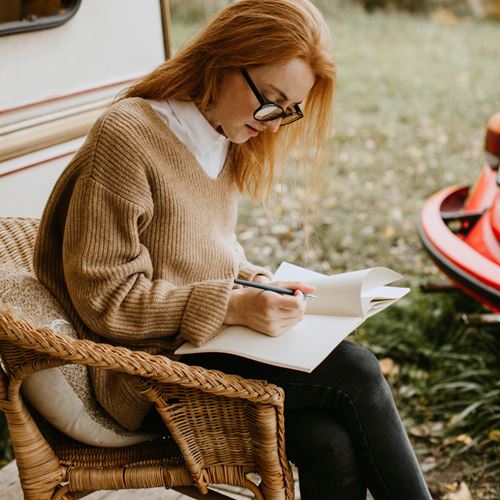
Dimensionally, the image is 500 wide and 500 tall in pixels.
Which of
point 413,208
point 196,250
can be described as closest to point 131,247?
point 196,250

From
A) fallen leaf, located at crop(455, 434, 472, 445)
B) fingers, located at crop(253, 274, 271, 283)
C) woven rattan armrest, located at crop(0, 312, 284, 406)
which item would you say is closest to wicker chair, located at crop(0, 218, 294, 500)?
woven rattan armrest, located at crop(0, 312, 284, 406)

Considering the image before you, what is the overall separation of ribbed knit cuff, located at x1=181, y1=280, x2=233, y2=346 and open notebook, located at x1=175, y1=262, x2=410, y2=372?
0.08 feet

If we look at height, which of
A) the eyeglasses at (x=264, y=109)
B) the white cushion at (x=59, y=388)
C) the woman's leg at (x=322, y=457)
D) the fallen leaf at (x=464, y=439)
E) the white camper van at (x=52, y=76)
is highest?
the eyeglasses at (x=264, y=109)

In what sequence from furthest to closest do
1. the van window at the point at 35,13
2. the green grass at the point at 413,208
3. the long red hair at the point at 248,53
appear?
the green grass at the point at 413,208
the van window at the point at 35,13
the long red hair at the point at 248,53

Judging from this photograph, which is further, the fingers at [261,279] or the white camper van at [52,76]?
the white camper van at [52,76]

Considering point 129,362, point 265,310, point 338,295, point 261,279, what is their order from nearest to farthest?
point 129,362, point 265,310, point 338,295, point 261,279

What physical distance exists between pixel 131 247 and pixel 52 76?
1098mm

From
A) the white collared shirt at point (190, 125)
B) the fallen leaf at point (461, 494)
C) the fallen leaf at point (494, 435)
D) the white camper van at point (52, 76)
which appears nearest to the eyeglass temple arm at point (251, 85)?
the white collared shirt at point (190, 125)

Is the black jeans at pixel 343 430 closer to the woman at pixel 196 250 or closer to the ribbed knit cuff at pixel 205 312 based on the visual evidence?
the woman at pixel 196 250

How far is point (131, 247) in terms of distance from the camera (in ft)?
5.07

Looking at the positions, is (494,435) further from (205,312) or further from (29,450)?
(29,450)

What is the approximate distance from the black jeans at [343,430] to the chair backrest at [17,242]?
0.64 m

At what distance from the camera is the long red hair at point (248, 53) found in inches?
61.3

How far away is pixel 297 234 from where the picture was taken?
426cm
